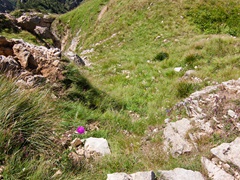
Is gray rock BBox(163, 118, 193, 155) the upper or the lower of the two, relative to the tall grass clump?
lower

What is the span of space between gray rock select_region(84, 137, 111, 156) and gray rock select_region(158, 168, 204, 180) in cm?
127

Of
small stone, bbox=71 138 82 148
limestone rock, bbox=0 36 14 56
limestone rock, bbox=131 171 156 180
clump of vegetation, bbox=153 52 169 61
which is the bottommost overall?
clump of vegetation, bbox=153 52 169 61

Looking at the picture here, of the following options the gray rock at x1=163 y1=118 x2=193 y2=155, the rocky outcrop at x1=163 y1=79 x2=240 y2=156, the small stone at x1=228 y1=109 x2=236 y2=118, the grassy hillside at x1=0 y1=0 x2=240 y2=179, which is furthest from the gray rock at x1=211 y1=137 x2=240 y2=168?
the small stone at x1=228 y1=109 x2=236 y2=118

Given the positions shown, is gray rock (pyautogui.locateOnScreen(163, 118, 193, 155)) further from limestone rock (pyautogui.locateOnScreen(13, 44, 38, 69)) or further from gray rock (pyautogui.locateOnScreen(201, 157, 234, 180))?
limestone rock (pyautogui.locateOnScreen(13, 44, 38, 69))

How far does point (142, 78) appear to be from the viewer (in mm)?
9805

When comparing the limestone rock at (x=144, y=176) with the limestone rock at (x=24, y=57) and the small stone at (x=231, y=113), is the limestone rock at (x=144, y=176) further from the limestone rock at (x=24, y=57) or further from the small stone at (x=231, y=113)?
the limestone rock at (x=24, y=57)

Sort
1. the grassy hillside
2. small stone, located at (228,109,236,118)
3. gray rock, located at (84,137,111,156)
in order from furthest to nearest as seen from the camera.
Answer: small stone, located at (228,109,236,118) → gray rock, located at (84,137,111,156) → the grassy hillside

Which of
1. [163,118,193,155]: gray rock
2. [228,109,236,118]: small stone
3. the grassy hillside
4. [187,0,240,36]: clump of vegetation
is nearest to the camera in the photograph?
the grassy hillside

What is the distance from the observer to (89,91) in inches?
255

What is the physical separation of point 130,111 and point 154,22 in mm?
12233

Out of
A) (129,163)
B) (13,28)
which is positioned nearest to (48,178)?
(129,163)

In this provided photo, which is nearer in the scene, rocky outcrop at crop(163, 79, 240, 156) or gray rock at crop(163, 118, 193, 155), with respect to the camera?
gray rock at crop(163, 118, 193, 155)

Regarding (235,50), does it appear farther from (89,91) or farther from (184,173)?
(184,173)

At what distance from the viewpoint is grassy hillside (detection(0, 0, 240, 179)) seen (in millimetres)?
3598
